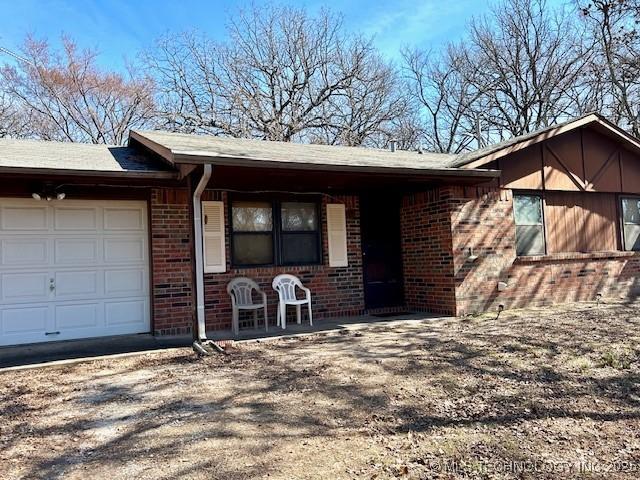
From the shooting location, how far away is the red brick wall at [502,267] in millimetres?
8344

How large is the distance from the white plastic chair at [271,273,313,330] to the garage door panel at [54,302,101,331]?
265 cm

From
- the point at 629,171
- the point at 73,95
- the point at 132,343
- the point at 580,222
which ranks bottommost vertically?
the point at 132,343

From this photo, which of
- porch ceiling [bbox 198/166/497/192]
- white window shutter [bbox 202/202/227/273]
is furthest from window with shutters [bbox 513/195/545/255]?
white window shutter [bbox 202/202/227/273]

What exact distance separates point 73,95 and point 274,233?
51.4 ft

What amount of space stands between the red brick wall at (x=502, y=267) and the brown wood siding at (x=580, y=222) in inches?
9.7

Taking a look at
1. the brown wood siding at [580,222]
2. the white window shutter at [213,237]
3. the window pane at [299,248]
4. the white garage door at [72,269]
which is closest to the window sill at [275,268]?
the window pane at [299,248]

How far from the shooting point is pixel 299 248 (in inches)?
334

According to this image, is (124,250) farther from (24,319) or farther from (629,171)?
(629,171)

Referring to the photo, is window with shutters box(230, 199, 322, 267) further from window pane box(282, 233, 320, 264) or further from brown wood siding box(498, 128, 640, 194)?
brown wood siding box(498, 128, 640, 194)

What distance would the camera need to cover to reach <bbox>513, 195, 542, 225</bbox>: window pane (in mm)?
9234

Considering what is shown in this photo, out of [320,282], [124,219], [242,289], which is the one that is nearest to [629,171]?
[320,282]

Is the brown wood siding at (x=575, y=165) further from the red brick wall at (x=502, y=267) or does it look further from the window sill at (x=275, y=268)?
the window sill at (x=275, y=268)

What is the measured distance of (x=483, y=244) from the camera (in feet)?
28.1

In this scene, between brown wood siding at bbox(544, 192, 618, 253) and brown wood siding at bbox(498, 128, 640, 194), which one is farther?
brown wood siding at bbox(544, 192, 618, 253)
